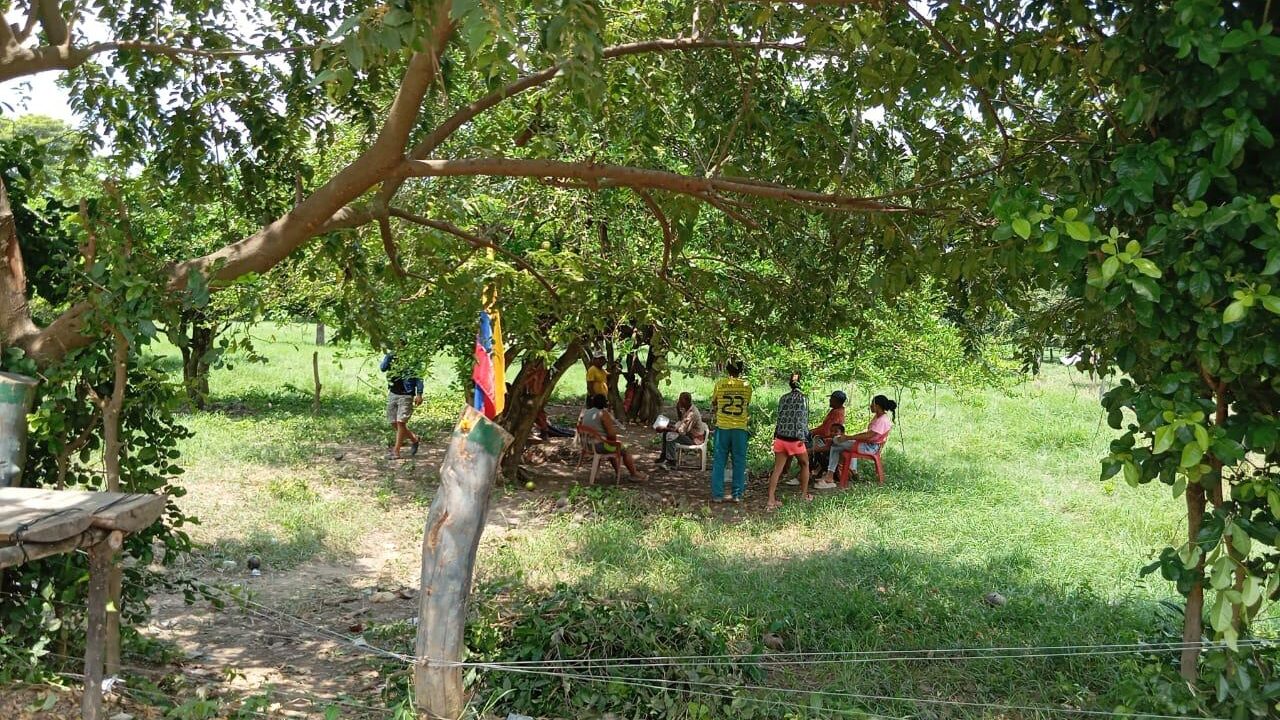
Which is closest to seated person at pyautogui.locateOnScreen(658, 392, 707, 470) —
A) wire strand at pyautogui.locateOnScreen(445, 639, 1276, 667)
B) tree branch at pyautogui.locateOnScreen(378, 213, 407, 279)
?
tree branch at pyautogui.locateOnScreen(378, 213, 407, 279)

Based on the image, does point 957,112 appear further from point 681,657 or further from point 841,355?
point 841,355

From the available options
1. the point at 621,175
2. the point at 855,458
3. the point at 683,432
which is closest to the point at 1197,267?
the point at 621,175

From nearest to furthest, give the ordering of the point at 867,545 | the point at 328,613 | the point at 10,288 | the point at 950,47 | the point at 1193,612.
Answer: the point at 1193,612 → the point at 950,47 → the point at 10,288 → the point at 328,613 → the point at 867,545

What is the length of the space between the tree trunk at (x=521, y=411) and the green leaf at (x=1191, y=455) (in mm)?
8211

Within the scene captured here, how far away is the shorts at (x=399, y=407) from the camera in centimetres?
1245

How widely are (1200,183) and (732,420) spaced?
7.75 meters

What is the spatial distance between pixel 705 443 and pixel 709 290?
477cm

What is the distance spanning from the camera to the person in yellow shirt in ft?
39.5

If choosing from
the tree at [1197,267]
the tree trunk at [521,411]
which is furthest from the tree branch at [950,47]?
the tree trunk at [521,411]

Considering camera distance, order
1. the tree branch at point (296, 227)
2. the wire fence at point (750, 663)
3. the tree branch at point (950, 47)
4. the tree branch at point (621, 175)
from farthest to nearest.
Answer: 1. the tree branch at point (621, 175)
2. the wire fence at point (750, 663)
3. the tree branch at point (296, 227)
4. the tree branch at point (950, 47)

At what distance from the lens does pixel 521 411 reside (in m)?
11.4

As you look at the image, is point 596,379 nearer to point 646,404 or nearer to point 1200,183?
point 646,404

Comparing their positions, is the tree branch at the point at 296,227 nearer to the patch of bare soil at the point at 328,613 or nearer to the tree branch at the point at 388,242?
the tree branch at the point at 388,242

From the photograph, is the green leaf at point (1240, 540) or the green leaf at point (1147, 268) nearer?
the green leaf at point (1147, 268)
